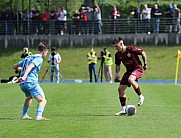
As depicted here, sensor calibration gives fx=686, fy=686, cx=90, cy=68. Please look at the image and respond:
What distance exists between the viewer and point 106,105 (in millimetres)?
18766

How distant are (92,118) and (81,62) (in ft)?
96.9

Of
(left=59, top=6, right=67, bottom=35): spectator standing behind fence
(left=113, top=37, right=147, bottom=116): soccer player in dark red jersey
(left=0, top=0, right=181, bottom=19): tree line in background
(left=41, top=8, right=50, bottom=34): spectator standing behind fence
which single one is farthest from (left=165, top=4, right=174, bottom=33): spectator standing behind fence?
(left=113, top=37, right=147, bottom=116): soccer player in dark red jersey

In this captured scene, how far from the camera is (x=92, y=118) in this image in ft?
48.4

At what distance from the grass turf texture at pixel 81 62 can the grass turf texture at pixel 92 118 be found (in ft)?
62.0

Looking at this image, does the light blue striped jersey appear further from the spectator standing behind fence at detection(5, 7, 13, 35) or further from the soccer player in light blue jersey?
the spectator standing behind fence at detection(5, 7, 13, 35)

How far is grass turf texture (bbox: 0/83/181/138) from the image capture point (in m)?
11.9

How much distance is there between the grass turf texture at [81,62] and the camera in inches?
1644

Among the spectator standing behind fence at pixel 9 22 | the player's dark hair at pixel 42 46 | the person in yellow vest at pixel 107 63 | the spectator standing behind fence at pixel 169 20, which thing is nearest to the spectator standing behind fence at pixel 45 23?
the spectator standing behind fence at pixel 9 22

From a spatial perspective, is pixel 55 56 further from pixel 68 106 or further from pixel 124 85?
pixel 124 85

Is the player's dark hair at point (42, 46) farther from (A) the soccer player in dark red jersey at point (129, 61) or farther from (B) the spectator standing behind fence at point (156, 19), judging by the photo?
(B) the spectator standing behind fence at point (156, 19)

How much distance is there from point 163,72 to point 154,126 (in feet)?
93.3

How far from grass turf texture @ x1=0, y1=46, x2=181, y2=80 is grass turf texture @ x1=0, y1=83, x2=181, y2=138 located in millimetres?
18887

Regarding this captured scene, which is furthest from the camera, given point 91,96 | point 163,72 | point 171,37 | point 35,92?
point 171,37

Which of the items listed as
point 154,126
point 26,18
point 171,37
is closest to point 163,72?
point 171,37
